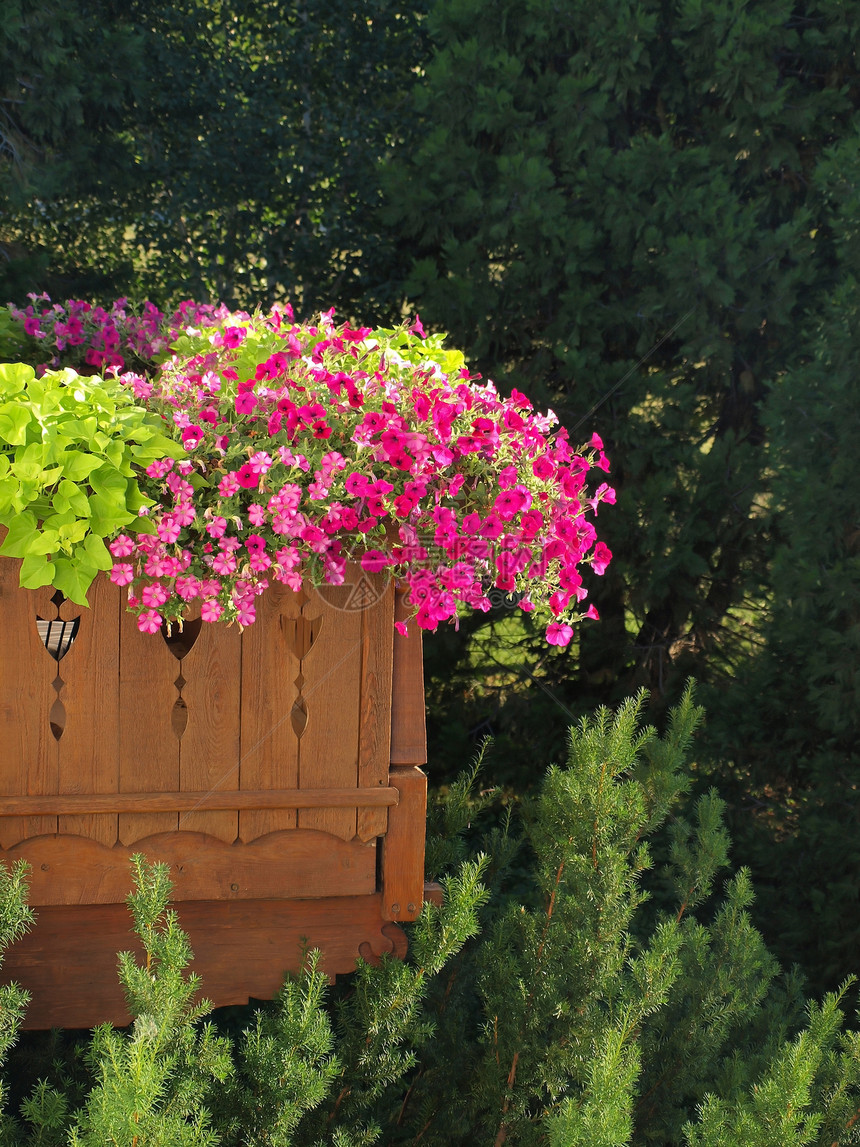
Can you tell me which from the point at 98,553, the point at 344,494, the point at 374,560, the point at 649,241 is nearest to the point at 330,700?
the point at 374,560

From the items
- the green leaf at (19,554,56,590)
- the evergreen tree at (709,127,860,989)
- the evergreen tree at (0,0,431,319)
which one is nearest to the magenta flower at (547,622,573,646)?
the green leaf at (19,554,56,590)

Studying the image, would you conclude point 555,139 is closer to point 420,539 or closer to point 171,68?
point 171,68

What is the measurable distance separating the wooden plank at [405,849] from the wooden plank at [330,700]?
0.09 meters

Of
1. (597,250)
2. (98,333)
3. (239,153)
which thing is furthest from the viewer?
(239,153)

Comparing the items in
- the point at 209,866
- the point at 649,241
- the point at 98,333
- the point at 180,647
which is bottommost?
the point at 209,866

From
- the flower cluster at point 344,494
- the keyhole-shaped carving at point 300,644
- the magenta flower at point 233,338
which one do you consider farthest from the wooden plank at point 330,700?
the magenta flower at point 233,338

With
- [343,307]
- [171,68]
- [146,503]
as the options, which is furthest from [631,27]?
[146,503]

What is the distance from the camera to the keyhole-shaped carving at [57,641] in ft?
6.49

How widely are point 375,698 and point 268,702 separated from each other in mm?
214

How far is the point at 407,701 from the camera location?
7.18ft

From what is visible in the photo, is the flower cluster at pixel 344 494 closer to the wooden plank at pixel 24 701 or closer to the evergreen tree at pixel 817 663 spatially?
the wooden plank at pixel 24 701

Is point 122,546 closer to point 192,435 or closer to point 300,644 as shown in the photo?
point 192,435

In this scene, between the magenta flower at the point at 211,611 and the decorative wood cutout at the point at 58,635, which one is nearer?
the magenta flower at the point at 211,611

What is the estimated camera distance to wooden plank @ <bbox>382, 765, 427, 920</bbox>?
215 cm
